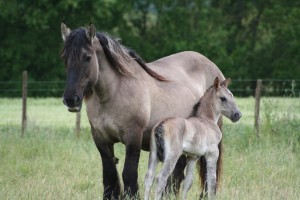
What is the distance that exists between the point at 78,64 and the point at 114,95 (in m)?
0.61

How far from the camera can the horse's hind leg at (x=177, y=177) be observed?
27.9 feet

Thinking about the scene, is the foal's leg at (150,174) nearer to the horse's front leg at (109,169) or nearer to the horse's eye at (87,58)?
the horse's front leg at (109,169)

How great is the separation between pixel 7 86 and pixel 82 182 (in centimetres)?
2212

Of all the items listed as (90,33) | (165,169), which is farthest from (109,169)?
(90,33)

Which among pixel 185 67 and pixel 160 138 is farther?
pixel 185 67

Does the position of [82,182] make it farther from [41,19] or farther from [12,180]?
[41,19]

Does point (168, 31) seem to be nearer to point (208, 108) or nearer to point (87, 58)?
point (208, 108)

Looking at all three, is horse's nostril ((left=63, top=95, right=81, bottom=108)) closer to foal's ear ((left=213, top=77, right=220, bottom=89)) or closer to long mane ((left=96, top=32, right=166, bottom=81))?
long mane ((left=96, top=32, right=166, bottom=81))

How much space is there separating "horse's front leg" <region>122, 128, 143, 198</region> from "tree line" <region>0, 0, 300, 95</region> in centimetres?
2403

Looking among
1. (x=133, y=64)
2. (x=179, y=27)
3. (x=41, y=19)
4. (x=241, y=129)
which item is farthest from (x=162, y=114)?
(x=179, y=27)

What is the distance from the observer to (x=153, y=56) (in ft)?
113

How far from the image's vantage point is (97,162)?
11117mm

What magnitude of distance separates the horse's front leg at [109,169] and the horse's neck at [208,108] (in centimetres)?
111

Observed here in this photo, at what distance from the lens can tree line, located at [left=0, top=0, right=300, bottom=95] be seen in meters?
33.5
